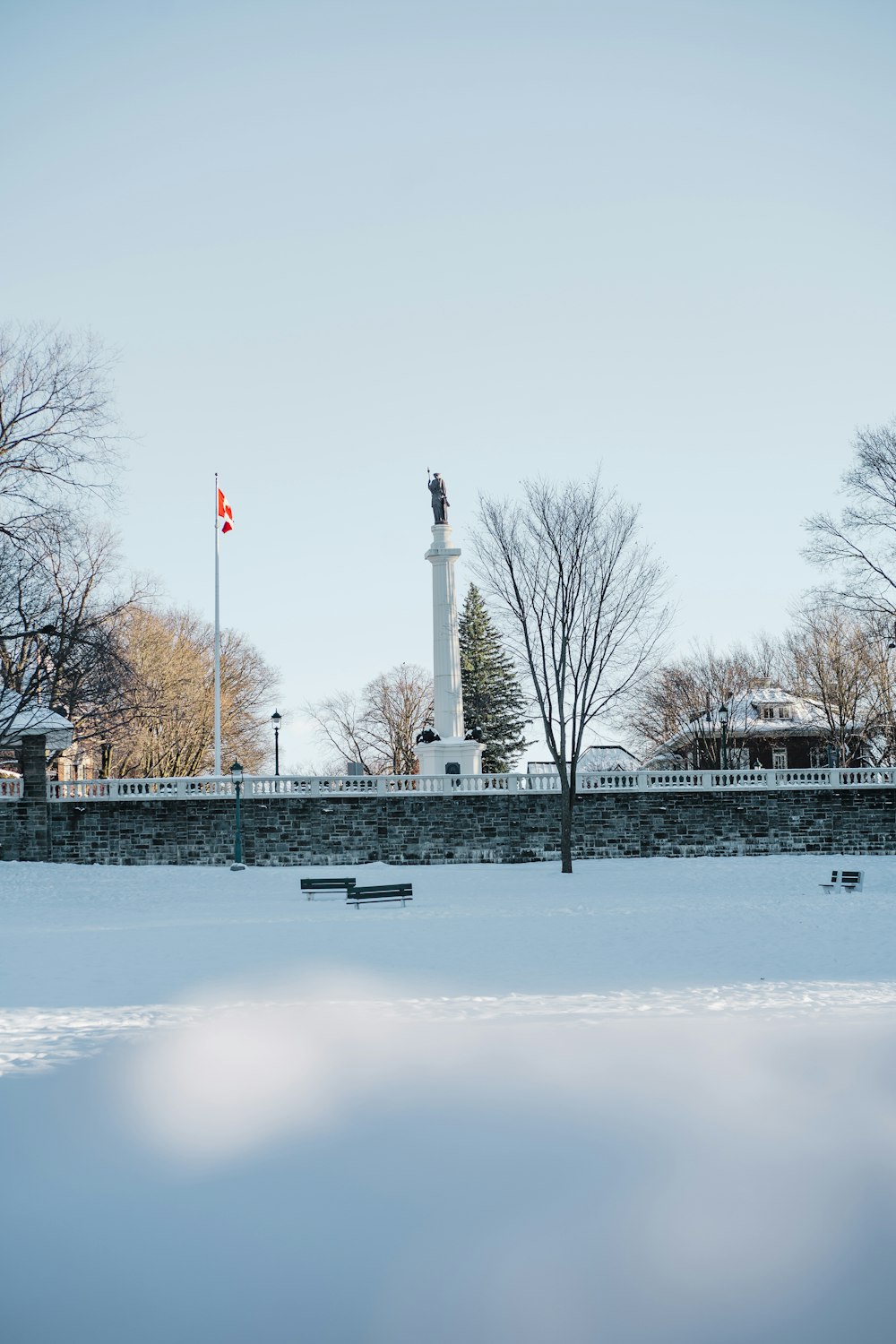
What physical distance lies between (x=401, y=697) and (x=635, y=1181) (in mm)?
54601

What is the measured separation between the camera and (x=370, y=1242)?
5391mm

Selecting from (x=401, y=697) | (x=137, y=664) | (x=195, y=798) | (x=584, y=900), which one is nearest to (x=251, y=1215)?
(x=584, y=900)

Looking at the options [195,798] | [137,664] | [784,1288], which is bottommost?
[784,1288]

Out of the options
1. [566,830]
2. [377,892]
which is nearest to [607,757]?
[566,830]

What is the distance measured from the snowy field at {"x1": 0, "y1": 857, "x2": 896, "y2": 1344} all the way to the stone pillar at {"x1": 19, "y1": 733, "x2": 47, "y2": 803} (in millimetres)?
15977

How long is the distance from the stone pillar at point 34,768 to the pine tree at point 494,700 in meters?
29.5

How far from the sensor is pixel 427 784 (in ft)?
98.0

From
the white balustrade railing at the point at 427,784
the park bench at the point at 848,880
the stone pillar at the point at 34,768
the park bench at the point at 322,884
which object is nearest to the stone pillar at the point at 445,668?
the white balustrade railing at the point at 427,784

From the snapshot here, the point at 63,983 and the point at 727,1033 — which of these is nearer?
the point at 727,1033

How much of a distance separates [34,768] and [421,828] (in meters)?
10.4

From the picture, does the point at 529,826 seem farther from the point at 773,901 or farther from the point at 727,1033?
the point at 727,1033

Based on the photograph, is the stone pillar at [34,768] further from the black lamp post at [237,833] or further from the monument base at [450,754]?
the monument base at [450,754]

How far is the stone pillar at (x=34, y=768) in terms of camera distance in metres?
28.8

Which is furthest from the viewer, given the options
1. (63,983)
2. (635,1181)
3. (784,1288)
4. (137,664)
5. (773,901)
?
(137,664)
